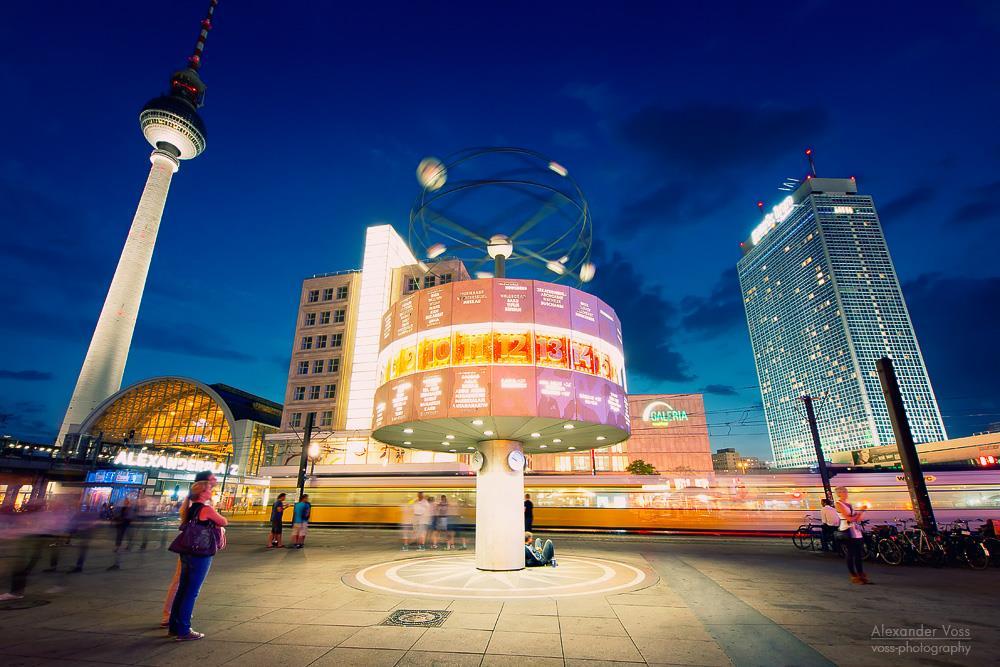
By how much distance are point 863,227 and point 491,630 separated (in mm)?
230980

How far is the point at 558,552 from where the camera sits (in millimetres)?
18453

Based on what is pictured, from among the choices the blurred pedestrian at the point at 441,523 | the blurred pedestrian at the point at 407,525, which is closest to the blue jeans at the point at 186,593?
the blurred pedestrian at the point at 407,525

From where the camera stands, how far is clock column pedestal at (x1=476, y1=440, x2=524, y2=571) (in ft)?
44.9

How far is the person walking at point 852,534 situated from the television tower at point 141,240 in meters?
96.4

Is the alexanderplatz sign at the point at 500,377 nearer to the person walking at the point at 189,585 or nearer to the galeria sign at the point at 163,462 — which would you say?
the person walking at the point at 189,585

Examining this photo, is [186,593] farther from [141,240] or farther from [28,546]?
[141,240]

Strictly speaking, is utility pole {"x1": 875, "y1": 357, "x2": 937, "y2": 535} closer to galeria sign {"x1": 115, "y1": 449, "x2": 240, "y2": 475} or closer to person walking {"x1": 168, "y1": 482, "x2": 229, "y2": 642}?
person walking {"x1": 168, "y1": 482, "x2": 229, "y2": 642}

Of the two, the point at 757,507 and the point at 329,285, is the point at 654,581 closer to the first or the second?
the point at 757,507

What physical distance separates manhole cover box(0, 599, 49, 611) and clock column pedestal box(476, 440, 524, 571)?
9886mm

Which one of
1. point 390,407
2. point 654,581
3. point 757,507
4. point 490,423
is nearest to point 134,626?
point 390,407

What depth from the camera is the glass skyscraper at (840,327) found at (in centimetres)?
15212

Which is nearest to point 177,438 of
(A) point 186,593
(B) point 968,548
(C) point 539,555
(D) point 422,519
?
(D) point 422,519

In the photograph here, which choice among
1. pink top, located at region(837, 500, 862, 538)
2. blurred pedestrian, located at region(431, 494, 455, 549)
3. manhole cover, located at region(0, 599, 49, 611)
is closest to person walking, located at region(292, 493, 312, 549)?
blurred pedestrian, located at region(431, 494, 455, 549)

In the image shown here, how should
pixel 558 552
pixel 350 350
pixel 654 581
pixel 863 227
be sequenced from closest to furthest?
pixel 654 581
pixel 558 552
pixel 350 350
pixel 863 227
